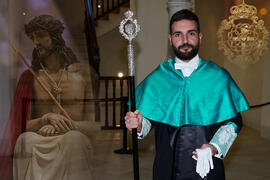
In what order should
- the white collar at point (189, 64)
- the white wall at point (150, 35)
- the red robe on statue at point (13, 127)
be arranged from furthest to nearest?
1. the white wall at point (150, 35)
2. the red robe on statue at point (13, 127)
3. the white collar at point (189, 64)

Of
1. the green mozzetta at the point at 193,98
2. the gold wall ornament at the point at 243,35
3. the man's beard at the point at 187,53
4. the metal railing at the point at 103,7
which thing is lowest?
the green mozzetta at the point at 193,98

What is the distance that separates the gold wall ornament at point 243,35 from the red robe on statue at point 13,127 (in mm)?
6129

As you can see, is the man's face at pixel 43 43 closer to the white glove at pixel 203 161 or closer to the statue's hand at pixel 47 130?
the statue's hand at pixel 47 130

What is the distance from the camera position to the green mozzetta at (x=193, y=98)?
6.48 feet

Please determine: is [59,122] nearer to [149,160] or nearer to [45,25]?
[45,25]

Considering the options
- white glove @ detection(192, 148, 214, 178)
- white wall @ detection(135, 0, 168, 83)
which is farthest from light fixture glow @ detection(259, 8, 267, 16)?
white glove @ detection(192, 148, 214, 178)

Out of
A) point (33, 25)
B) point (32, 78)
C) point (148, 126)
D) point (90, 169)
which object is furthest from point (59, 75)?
point (148, 126)

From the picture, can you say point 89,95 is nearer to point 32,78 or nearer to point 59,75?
point 59,75

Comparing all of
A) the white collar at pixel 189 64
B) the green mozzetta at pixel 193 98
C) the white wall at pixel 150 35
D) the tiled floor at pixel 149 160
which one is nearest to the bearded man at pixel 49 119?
the green mozzetta at pixel 193 98

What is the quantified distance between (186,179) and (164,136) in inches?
11.4

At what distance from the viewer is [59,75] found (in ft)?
10.0

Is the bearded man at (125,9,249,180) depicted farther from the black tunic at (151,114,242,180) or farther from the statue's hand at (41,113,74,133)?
the statue's hand at (41,113,74,133)

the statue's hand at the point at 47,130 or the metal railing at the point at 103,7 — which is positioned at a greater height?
the metal railing at the point at 103,7

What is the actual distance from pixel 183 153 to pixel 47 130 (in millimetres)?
1338
